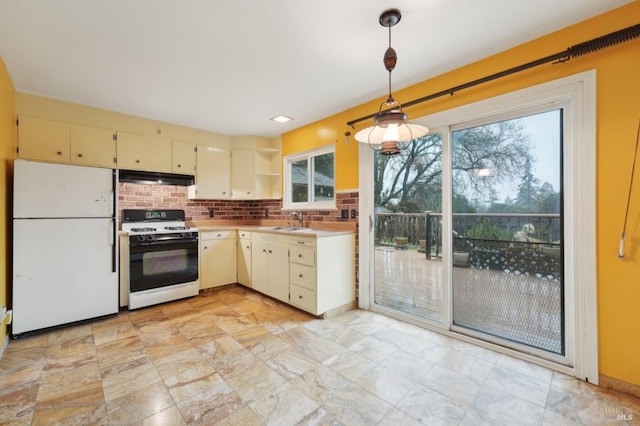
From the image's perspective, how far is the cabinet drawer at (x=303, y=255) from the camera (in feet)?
9.64

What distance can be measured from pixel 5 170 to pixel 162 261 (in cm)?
163

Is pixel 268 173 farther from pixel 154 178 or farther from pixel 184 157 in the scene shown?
pixel 154 178

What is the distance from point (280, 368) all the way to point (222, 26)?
2.49 metres

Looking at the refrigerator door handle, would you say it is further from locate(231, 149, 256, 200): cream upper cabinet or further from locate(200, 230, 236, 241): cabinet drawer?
locate(231, 149, 256, 200): cream upper cabinet

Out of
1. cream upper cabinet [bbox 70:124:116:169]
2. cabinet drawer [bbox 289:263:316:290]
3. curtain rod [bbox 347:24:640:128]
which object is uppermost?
curtain rod [bbox 347:24:640:128]

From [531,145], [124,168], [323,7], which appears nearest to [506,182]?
[531,145]

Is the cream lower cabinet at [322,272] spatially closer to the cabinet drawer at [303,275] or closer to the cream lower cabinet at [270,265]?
the cabinet drawer at [303,275]

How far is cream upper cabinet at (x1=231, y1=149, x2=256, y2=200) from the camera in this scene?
4375 millimetres

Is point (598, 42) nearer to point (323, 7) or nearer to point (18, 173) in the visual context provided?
point (323, 7)

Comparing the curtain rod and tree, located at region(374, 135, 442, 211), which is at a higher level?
the curtain rod

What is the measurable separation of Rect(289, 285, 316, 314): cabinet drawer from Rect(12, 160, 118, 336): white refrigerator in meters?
1.95

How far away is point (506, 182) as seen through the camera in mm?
2285

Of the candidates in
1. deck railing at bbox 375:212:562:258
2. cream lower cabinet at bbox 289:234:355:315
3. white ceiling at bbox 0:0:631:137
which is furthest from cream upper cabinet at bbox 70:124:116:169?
deck railing at bbox 375:212:562:258

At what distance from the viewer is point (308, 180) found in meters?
3.98
